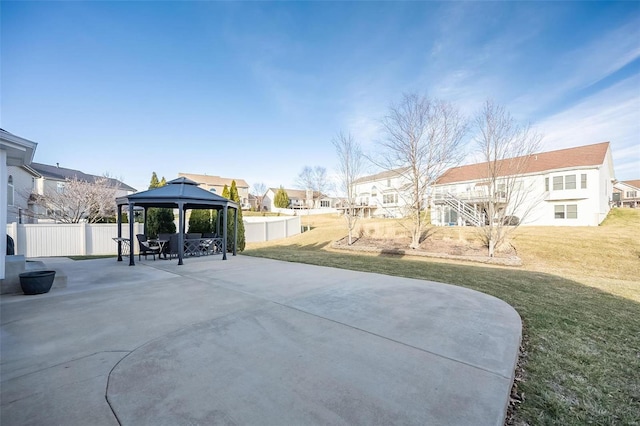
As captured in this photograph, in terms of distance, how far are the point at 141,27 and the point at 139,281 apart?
844 centimetres

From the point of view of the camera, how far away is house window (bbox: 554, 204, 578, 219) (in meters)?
19.8

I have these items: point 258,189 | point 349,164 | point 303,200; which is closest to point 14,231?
point 349,164

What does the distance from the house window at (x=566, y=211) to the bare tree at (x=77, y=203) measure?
34.1 m

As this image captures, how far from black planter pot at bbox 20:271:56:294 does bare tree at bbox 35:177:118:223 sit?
663 inches

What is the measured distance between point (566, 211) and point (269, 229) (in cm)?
2311

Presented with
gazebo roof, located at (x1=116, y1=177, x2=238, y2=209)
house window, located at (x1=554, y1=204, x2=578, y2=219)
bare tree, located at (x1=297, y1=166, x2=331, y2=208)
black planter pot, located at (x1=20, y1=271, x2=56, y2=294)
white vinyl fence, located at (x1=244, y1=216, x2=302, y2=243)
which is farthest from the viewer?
bare tree, located at (x1=297, y1=166, x2=331, y2=208)

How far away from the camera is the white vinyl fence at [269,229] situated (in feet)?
70.6

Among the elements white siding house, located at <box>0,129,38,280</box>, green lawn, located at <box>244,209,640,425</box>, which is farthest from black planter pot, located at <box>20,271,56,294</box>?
green lawn, located at <box>244,209,640,425</box>

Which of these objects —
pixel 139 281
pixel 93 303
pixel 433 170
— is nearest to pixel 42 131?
pixel 139 281

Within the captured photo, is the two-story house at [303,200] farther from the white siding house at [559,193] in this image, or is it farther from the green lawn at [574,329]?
the green lawn at [574,329]

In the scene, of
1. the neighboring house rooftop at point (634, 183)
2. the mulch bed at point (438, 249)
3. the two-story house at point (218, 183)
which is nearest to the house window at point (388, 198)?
the mulch bed at point (438, 249)

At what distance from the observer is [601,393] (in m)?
2.43

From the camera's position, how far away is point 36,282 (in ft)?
17.5

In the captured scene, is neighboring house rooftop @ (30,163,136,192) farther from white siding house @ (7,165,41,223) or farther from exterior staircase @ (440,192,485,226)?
exterior staircase @ (440,192,485,226)
